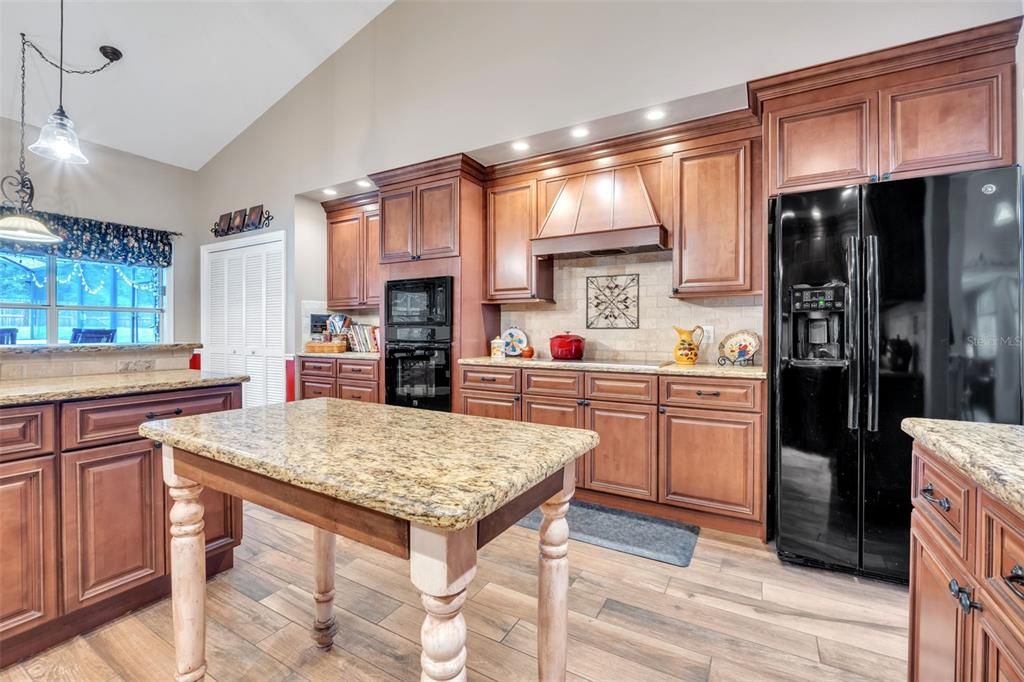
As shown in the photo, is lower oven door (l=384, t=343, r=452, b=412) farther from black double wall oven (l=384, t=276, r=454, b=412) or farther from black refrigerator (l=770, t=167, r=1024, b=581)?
black refrigerator (l=770, t=167, r=1024, b=581)

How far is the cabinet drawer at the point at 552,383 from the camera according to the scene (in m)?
2.96

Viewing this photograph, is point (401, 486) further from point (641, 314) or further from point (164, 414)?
point (641, 314)

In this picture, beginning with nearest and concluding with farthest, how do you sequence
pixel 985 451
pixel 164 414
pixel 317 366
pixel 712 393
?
pixel 985 451 → pixel 164 414 → pixel 712 393 → pixel 317 366

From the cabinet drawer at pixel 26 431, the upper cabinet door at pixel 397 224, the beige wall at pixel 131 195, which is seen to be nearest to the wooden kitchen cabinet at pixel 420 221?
the upper cabinet door at pixel 397 224

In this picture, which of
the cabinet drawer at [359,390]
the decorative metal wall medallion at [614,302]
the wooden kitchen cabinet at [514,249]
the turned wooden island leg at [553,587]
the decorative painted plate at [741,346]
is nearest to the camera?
the turned wooden island leg at [553,587]

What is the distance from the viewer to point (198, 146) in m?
5.09

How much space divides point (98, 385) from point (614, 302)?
9.73 ft

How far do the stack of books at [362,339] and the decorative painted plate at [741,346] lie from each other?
10.4 ft

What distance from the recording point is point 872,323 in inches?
79.7

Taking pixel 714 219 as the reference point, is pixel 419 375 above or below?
below

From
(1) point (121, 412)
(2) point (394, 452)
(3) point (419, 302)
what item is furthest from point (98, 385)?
(3) point (419, 302)

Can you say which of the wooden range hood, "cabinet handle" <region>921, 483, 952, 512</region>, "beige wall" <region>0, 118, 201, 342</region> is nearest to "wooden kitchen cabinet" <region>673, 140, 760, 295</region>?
the wooden range hood

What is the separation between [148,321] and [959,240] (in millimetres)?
6935

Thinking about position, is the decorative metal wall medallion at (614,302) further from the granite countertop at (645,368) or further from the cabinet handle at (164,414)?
the cabinet handle at (164,414)
